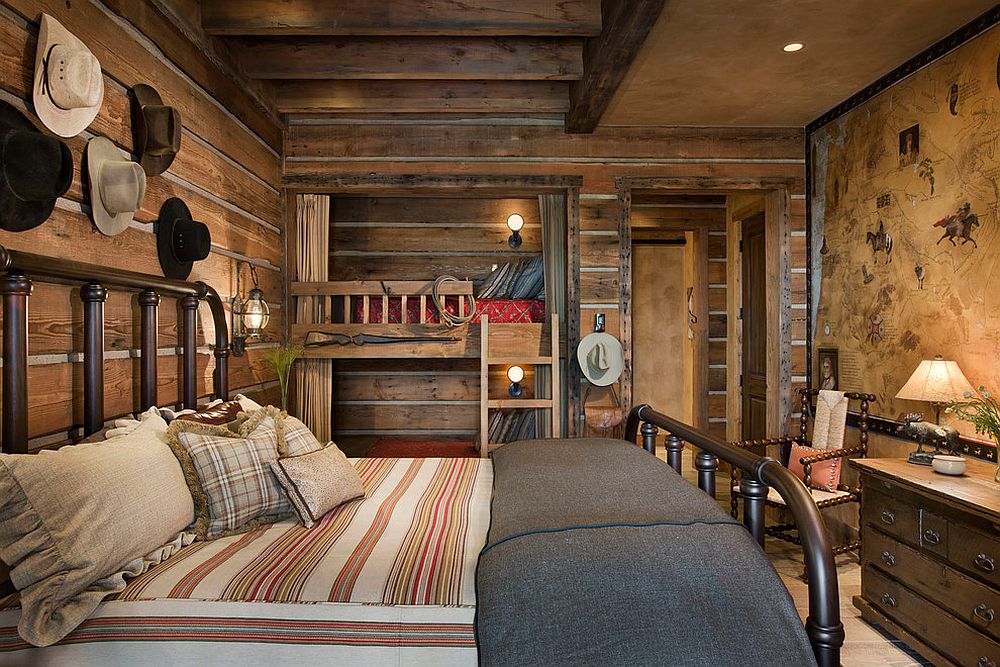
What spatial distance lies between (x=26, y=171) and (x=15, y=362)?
518 millimetres

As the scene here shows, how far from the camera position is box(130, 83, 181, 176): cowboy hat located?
7.81 ft

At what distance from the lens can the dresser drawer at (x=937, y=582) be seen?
85.8 inches

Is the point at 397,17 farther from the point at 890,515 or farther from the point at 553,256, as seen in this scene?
the point at 890,515

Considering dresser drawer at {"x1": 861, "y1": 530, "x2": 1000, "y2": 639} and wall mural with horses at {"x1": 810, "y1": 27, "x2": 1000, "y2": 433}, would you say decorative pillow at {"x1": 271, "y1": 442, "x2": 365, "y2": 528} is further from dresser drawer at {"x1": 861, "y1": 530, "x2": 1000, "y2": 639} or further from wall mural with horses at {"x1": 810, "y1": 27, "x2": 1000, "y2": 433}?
wall mural with horses at {"x1": 810, "y1": 27, "x2": 1000, "y2": 433}

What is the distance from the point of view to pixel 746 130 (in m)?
4.25

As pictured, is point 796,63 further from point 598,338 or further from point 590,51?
point 598,338

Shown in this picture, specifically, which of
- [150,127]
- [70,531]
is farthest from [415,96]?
[70,531]

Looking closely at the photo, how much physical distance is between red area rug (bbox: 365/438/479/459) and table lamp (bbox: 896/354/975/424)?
2.54 metres

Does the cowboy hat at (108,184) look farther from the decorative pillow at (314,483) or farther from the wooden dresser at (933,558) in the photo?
the wooden dresser at (933,558)

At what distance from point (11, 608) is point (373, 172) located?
3.27 metres

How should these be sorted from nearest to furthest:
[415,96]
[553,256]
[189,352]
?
[189,352]
[415,96]
[553,256]

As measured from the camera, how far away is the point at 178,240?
8.64ft

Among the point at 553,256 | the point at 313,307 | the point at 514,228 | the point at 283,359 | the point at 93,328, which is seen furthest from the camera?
the point at 514,228

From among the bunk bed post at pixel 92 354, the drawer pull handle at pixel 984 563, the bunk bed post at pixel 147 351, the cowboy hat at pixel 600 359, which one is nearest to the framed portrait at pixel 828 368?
the cowboy hat at pixel 600 359
